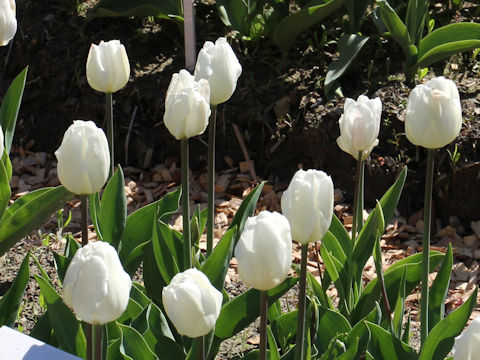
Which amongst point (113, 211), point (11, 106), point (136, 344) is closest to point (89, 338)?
point (136, 344)

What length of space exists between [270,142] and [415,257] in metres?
1.26

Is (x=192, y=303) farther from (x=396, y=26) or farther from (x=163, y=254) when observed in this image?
(x=396, y=26)

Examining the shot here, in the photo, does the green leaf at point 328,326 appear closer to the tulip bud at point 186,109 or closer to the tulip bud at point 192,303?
the tulip bud at point 186,109

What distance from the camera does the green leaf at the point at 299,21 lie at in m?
3.43

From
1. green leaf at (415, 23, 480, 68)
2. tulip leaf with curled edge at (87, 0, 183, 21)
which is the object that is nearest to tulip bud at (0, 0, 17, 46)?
tulip leaf with curled edge at (87, 0, 183, 21)

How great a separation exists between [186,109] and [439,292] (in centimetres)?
74

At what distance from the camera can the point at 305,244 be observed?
1532mm

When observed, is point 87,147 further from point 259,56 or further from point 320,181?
point 259,56

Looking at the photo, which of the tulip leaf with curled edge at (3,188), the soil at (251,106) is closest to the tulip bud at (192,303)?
the tulip leaf with curled edge at (3,188)

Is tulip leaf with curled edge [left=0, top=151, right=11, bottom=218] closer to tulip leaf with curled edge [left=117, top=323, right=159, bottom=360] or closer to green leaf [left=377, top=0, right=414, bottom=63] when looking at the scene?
tulip leaf with curled edge [left=117, top=323, right=159, bottom=360]

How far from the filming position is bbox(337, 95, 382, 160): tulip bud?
1971 mm

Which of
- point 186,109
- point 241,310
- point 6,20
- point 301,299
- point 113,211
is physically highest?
point 6,20

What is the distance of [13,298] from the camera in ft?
6.77

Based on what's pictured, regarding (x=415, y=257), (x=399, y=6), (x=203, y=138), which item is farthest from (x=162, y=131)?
(x=415, y=257)
